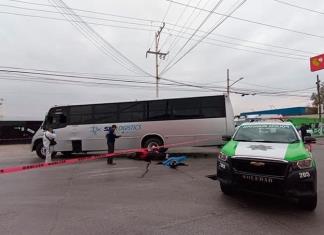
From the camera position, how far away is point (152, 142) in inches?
619

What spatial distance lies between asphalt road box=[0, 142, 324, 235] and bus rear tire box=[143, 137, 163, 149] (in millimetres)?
5861

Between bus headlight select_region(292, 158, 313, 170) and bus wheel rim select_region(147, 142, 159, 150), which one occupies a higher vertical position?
bus headlight select_region(292, 158, 313, 170)

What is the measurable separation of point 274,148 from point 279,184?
937 millimetres

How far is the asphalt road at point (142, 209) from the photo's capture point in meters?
5.21

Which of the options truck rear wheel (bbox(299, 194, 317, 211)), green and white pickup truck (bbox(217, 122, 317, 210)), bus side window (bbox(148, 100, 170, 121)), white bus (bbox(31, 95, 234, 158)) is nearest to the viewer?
green and white pickup truck (bbox(217, 122, 317, 210))

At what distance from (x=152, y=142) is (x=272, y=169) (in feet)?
33.0

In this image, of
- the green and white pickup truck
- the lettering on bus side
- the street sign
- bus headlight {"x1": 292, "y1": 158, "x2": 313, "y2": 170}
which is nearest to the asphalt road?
the green and white pickup truck

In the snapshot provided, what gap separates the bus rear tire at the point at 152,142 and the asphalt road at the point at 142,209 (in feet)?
19.2

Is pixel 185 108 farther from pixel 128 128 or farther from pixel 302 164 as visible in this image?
pixel 302 164

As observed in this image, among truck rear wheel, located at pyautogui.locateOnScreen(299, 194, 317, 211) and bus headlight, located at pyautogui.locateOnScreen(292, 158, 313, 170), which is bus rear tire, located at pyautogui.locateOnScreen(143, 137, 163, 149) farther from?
bus headlight, located at pyautogui.locateOnScreen(292, 158, 313, 170)

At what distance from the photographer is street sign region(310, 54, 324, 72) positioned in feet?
81.3

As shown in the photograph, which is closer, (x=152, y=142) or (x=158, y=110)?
(x=152, y=142)

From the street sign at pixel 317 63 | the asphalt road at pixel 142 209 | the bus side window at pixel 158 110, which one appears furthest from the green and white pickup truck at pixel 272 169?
the street sign at pixel 317 63

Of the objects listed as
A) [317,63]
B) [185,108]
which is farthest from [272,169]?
[317,63]
